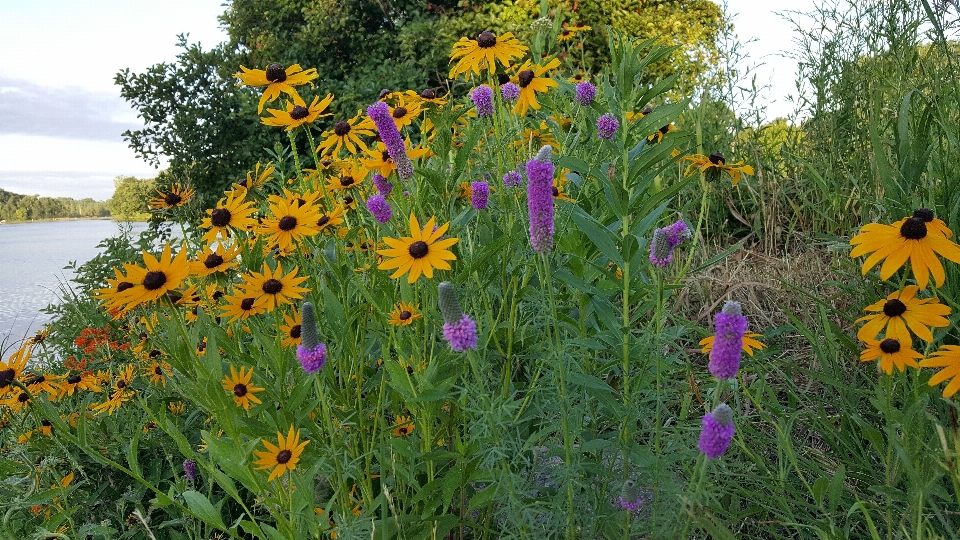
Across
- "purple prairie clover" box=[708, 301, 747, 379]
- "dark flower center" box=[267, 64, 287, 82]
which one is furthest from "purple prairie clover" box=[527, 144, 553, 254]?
"dark flower center" box=[267, 64, 287, 82]

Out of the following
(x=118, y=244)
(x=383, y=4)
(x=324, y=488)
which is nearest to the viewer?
(x=324, y=488)

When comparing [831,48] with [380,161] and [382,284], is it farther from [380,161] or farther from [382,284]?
[382,284]

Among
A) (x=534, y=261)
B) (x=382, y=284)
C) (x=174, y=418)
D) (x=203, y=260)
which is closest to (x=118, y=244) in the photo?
(x=174, y=418)

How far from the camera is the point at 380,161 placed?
1956 mm

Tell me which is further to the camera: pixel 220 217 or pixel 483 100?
pixel 483 100

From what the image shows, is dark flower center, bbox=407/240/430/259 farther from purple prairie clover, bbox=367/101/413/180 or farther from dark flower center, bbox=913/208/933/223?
dark flower center, bbox=913/208/933/223

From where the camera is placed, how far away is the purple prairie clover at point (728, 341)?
94 centimetres

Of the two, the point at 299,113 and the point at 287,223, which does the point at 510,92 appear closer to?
the point at 299,113

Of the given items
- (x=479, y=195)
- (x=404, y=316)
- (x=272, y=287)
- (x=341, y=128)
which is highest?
(x=341, y=128)

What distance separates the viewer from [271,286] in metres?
1.53

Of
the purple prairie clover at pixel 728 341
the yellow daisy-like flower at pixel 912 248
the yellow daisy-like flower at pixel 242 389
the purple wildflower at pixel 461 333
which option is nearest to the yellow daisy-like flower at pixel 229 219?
the yellow daisy-like flower at pixel 242 389

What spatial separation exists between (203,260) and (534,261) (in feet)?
2.92

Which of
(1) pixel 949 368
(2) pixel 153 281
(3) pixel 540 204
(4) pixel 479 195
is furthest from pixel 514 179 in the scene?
(1) pixel 949 368

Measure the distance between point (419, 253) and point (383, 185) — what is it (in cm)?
64
